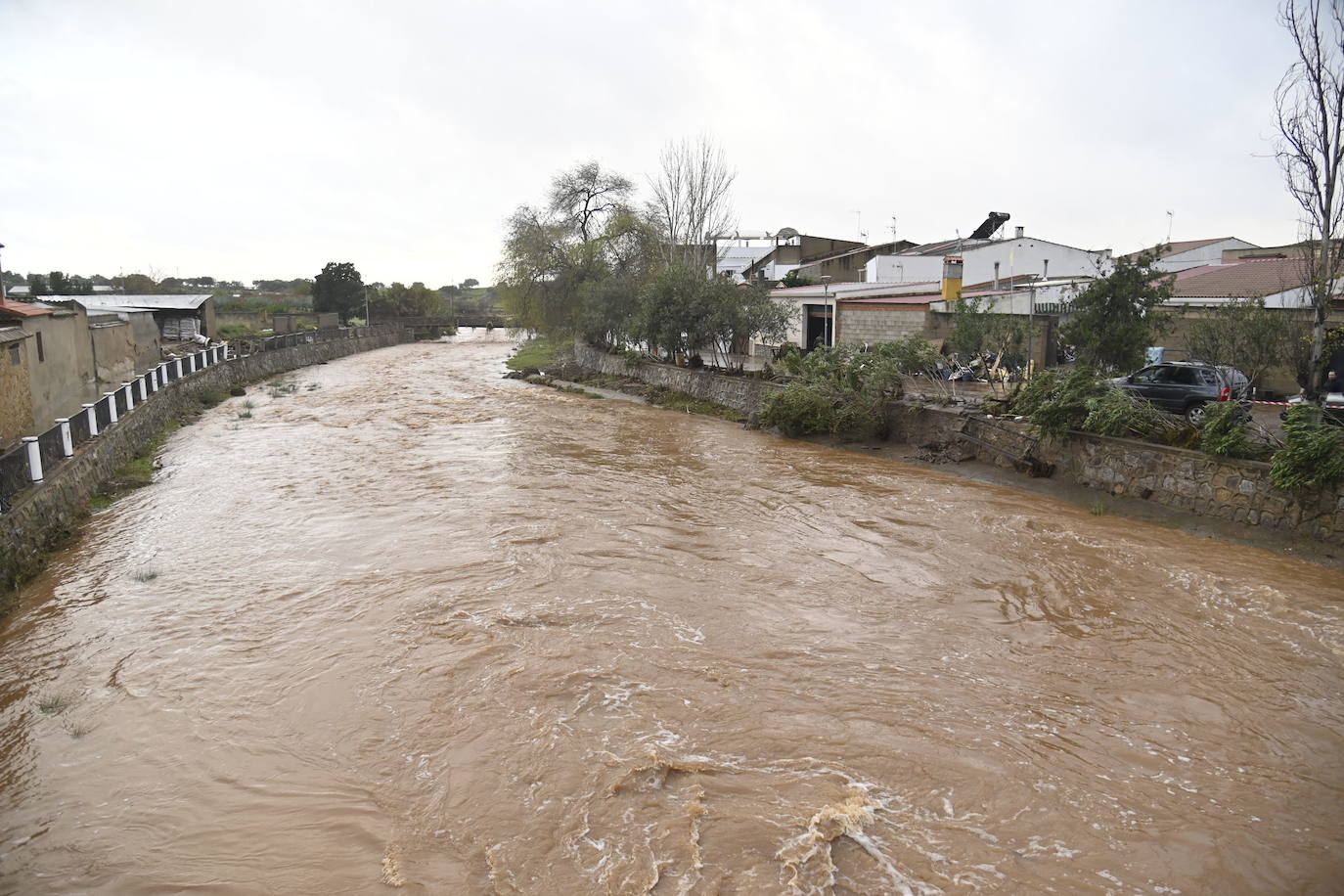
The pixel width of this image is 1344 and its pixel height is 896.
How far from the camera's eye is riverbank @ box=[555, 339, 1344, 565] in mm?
13102

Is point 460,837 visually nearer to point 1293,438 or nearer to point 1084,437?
point 1293,438

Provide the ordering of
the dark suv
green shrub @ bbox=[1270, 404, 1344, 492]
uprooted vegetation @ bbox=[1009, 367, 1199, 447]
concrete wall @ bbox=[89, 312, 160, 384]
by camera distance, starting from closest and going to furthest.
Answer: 1. green shrub @ bbox=[1270, 404, 1344, 492]
2. uprooted vegetation @ bbox=[1009, 367, 1199, 447]
3. the dark suv
4. concrete wall @ bbox=[89, 312, 160, 384]

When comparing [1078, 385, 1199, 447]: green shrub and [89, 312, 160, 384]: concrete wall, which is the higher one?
[89, 312, 160, 384]: concrete wall

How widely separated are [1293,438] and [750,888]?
11894mm

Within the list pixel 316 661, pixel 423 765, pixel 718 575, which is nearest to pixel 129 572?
pixel 316 661

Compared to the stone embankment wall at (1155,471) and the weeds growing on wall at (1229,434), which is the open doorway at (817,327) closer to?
the stone embankment wall at (1155,471)

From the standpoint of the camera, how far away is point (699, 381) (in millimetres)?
30000

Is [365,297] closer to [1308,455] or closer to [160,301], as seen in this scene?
[160,301]

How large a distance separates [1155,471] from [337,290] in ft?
214

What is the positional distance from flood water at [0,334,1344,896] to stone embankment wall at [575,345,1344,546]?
99cm

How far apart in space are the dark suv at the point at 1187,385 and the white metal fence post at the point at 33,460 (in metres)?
19.5

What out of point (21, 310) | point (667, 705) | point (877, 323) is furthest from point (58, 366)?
point (877, 323)

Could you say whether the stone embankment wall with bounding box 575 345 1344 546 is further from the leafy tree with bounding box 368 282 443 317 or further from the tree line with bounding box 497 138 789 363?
the leafy tree with bounding box 368 282 443 317

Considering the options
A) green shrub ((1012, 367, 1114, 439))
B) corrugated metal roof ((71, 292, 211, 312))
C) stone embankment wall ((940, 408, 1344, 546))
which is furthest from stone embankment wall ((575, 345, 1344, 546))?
corrugated metal roof ((71, 292, 211, 312))
